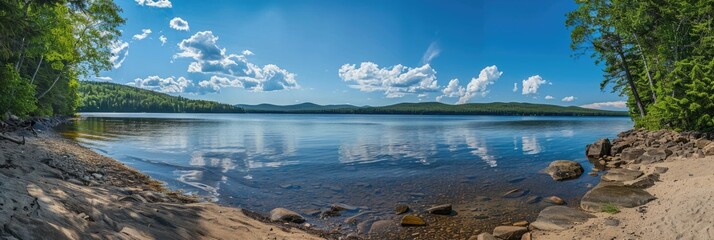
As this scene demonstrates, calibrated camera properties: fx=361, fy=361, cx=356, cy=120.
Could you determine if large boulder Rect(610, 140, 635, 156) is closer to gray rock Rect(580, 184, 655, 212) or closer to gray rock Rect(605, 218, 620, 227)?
gray rock Rect(580, 184, 655, 212)

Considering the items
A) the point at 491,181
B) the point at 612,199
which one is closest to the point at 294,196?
the point at 491,181

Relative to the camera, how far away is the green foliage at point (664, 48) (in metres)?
23.8

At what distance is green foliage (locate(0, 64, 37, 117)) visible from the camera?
23736 millimetres

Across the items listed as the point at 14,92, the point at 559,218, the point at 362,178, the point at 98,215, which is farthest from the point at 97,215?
the point at 14,92

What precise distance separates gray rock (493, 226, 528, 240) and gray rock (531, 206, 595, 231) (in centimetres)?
76

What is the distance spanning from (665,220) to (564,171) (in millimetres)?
10466

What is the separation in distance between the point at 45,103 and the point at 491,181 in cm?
5936

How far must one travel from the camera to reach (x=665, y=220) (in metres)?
9.41

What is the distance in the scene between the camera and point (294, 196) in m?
15.4

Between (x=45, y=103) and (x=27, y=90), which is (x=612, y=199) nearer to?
(x=27, y=90)

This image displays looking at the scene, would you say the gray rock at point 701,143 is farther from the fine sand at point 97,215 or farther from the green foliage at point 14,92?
the green foliage at point 14,92

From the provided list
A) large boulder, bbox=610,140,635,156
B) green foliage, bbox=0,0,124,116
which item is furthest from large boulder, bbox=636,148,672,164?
green foliage, bbox=0,0,124,116

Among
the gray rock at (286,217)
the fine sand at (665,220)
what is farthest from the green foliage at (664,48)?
the gray rock at (286,217)

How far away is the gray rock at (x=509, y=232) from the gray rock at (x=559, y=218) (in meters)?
0.76
